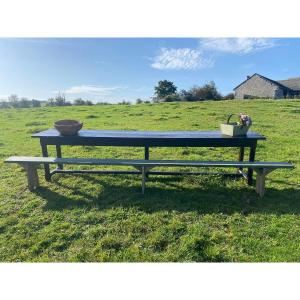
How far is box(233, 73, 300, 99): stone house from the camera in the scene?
Result: 39.6 meters

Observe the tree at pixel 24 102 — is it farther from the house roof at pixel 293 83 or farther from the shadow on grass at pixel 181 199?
the house roof at pixel 293 83

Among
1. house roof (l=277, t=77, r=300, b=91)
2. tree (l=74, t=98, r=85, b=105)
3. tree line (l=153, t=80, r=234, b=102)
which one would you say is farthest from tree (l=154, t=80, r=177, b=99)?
tree (l=74, t=98, r=85, b=105)

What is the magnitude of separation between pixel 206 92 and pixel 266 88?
42.5 ft

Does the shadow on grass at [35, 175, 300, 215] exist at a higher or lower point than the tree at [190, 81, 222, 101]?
lower

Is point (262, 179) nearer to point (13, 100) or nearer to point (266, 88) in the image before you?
point (13, 100)

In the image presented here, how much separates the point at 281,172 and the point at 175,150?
104 inches

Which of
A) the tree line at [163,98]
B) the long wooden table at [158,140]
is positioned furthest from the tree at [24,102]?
the long wooden table at [158,140]

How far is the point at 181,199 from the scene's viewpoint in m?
4.07

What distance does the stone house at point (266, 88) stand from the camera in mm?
39572

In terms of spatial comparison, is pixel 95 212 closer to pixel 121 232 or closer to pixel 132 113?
pixel 121 232

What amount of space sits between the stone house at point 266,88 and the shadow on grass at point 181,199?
36107 millimetres

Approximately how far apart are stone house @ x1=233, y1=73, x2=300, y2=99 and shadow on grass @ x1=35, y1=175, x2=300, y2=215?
36107 mm

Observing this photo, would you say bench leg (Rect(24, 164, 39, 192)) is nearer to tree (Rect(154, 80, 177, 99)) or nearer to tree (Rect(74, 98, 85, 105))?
tree (Rect(74, 98, 85, 105))
